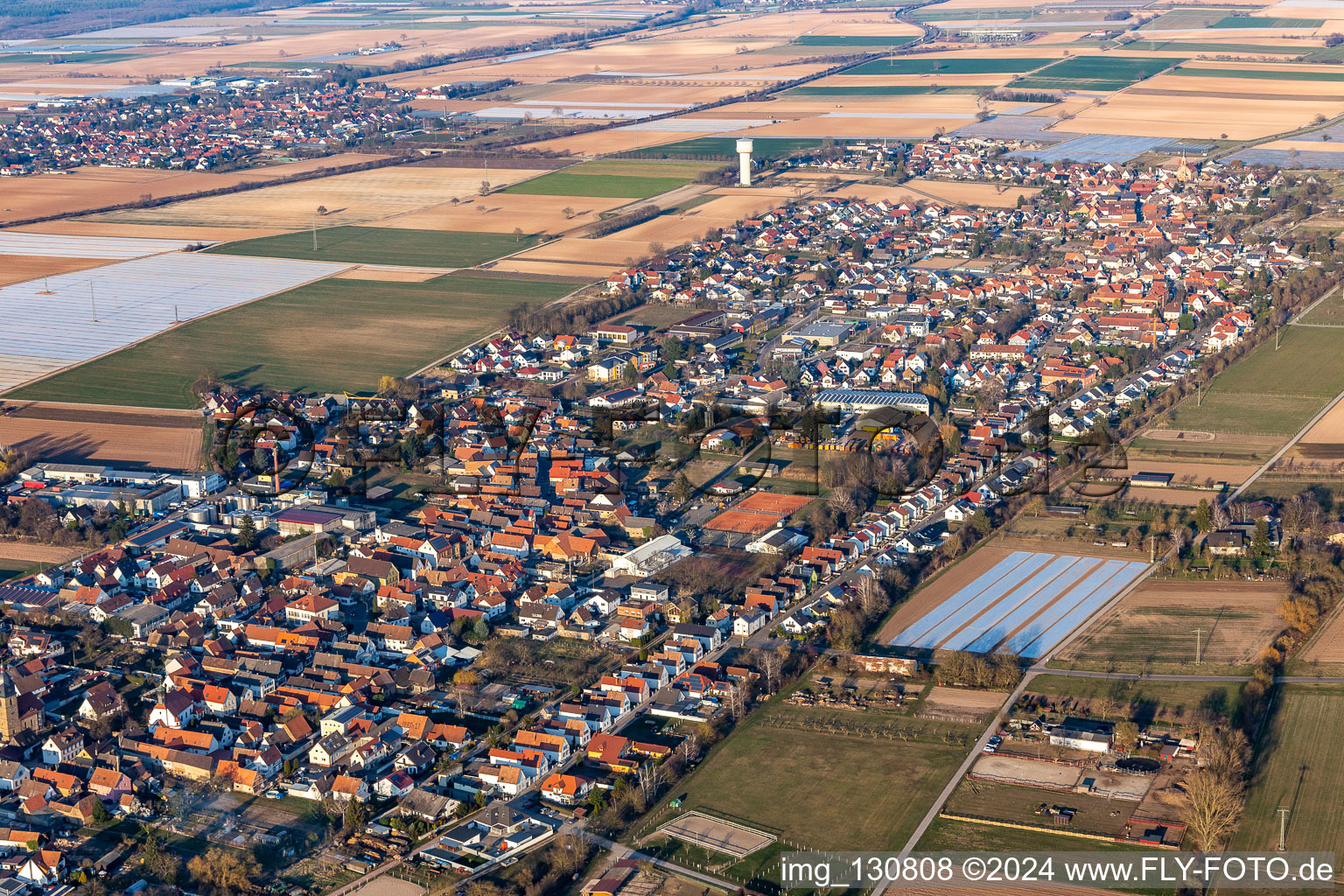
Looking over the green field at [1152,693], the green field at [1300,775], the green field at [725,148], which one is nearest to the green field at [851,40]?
the green field at [725,148]

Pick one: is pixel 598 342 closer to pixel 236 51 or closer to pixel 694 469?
pixel 694 469

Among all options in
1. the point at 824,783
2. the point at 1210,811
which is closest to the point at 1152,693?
the point at 1210,811

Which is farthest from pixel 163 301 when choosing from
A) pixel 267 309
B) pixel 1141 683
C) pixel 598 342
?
pixel 1141 683

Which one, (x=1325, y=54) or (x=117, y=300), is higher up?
(x=1325, y=54)

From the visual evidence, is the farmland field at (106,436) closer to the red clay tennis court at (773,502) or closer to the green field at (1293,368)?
the red clay tennis court at (773,502)

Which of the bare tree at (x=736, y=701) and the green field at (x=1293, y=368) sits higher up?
the green field at (x=1293, y=368)

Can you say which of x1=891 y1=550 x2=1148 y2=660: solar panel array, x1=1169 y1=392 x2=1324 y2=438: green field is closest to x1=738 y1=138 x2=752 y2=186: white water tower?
x1=1169 y1=392 x2=1324 y2=438: green field

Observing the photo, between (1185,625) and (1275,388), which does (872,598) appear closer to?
(1185,625)
